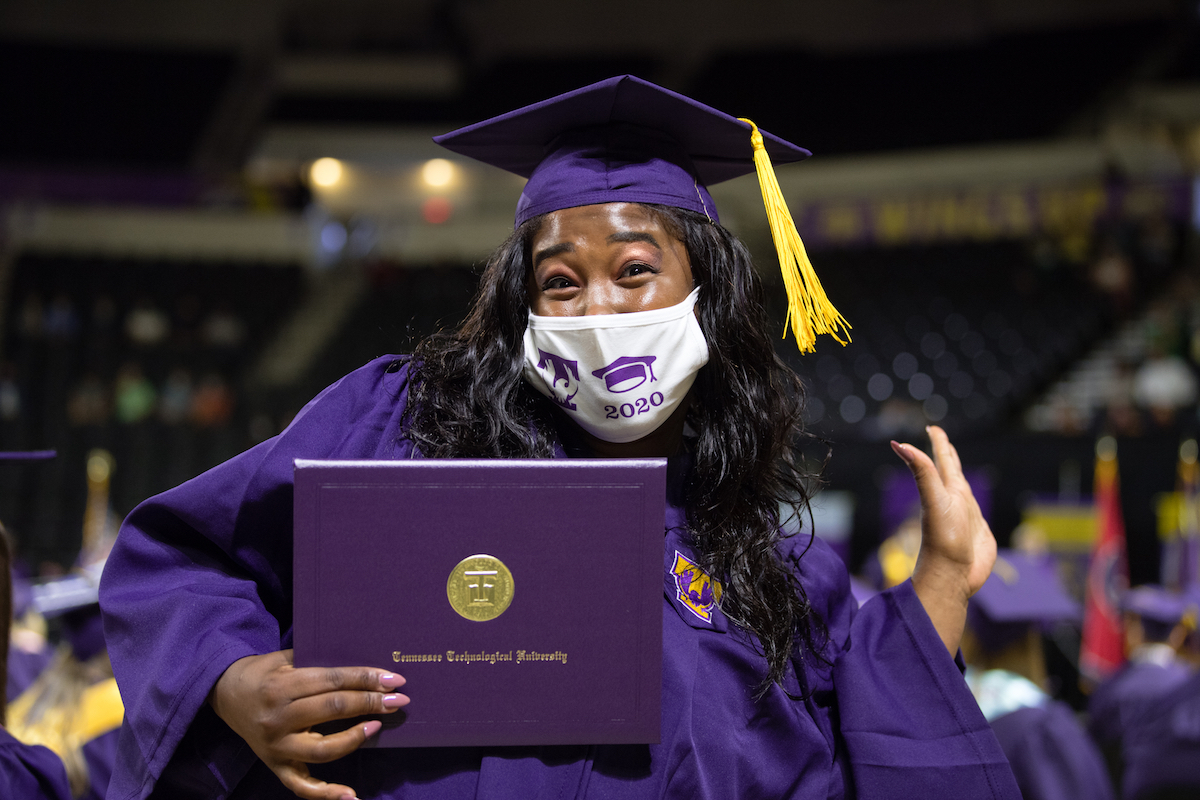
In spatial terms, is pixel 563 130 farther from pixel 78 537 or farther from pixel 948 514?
pixel 78 537

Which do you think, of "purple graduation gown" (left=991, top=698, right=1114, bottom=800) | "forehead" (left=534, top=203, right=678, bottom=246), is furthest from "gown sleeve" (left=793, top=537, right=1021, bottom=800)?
"purple graduation gown" (left=991, top=698, right=1114, bottom=800)

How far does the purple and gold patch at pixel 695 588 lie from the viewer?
4.19 ft

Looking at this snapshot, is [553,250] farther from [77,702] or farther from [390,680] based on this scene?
[77,702]

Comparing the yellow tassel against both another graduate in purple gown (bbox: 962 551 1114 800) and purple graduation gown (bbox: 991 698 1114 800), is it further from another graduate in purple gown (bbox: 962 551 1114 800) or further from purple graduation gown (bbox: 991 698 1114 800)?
purple graduation gown (bbox: 991 698 1114 800)

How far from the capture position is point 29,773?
141cm

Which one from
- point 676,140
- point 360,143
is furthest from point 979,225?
point 676,140

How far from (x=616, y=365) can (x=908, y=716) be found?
578mm

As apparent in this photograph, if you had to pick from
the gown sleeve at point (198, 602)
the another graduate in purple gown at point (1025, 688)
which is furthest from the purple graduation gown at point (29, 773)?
the another graduate in purple gown at point (1025, 688)

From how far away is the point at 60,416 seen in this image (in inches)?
390

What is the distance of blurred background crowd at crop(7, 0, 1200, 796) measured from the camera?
9250mm

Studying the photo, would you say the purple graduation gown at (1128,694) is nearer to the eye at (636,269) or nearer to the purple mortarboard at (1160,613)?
the purple mortarboard at (1160,613)

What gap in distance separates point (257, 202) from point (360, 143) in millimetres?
1685

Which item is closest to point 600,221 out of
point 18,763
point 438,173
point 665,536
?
point 665,536

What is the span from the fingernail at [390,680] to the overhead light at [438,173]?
12.2m
